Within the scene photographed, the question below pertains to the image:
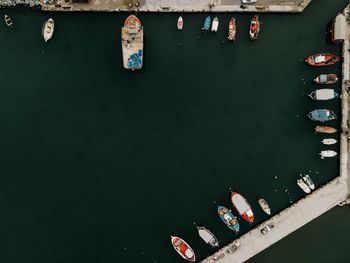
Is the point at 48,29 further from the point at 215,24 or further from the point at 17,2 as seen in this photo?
the point at 215,24

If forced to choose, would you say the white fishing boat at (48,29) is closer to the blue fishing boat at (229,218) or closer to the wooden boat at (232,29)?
the wooden boat at (232,29)

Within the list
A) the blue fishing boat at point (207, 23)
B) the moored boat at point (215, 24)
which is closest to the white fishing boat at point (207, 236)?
the moored boat at point (215, 24)

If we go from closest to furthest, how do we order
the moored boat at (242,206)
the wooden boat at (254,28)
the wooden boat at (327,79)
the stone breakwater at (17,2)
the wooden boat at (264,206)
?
the moored boat at (242,206) < the wooden boat at (327,79) < the wooden boat at (264,206) < the wooden boat at (254,28) < the stone breakwater at (17,2)

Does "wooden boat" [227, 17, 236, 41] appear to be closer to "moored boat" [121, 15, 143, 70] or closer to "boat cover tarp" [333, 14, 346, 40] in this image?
"moored boat" [121, 15, 143, 70]

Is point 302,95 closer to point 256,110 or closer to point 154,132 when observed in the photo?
point 256,110

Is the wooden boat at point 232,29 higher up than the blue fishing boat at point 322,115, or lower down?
higher up

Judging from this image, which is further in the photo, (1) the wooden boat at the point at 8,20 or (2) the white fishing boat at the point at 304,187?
(1) the wooden boat at the point at 8,20
